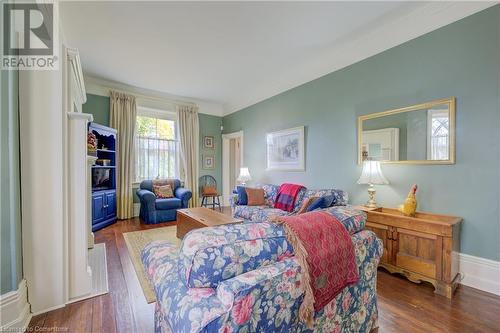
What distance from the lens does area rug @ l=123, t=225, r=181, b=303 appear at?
239 cm

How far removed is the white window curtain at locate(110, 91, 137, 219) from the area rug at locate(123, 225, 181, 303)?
4.22 feet

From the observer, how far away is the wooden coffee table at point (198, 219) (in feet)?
9.50

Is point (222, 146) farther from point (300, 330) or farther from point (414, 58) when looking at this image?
point (300, 330)

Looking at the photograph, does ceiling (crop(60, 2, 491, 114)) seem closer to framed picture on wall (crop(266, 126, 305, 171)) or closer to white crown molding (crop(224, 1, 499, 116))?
white crown molding (crop(224, 1, 499, 116))

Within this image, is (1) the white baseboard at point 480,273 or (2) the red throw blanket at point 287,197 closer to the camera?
(1) the white baseboard at point 480,273

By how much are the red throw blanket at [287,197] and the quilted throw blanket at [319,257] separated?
232 centimetres

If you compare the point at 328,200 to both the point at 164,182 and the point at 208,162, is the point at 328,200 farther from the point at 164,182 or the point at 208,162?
the point at 208,162

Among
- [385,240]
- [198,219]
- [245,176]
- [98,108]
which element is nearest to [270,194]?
[245,176]

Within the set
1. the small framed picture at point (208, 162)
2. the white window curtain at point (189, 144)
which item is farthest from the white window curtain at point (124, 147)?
the small framed picture at point (208, 162)

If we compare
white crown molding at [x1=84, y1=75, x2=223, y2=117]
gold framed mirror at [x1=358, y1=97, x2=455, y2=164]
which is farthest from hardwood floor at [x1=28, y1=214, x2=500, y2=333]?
white crown molding at [x1=84, y1=75, x2=223, y2=117]

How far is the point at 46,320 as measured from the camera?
1701 mm

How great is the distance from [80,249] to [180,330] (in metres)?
1.73

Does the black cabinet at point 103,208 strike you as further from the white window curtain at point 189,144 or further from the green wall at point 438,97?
the green wall at point 438,97

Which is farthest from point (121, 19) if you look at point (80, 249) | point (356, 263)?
point (356, 263)
